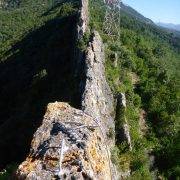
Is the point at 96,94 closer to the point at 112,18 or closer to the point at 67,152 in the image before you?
the point at 67,152

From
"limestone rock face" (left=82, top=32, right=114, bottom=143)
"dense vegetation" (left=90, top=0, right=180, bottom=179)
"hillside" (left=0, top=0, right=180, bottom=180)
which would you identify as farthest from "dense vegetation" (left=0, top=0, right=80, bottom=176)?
"dense vegetation" (left=90, top=0, right=180, bottom=179)

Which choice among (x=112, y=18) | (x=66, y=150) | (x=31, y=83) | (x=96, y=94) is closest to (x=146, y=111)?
(x=31, y=83)

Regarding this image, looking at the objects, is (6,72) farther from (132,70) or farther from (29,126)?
(29,126)

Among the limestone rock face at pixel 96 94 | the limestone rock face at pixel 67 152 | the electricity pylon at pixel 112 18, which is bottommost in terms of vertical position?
the limestone rock face at pixel 67 152

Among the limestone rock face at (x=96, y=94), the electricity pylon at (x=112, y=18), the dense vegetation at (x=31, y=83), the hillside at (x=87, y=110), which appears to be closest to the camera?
the hillside at (x=87, y=110)

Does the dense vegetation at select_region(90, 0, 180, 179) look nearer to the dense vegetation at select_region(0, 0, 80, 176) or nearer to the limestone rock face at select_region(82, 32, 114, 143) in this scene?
the limestone rock face at select_region(82, 32, 114, 143)

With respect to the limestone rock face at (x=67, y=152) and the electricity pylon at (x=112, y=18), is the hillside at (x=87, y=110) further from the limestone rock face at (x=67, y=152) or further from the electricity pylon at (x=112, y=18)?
the electricity pylon at (x=112, y=18)

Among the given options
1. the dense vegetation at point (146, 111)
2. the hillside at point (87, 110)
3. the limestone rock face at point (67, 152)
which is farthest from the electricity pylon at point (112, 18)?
the limestone rock face at point (67, 152)

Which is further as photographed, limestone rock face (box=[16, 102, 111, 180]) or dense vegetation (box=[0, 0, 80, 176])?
dense vegetation (box=[0, 0, 80, 176])
